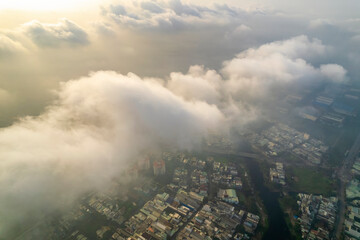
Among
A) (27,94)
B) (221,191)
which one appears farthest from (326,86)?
(27,94)

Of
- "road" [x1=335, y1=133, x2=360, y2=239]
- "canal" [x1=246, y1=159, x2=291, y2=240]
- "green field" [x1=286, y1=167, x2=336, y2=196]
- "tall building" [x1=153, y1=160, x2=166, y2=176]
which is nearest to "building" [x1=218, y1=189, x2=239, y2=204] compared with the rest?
"canal" [x1=246, y1=159, x2=291, y2=240]

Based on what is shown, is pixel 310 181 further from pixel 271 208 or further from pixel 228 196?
pixel 228 196

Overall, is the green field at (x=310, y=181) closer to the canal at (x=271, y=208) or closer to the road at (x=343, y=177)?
the road at (x=343, y=177)

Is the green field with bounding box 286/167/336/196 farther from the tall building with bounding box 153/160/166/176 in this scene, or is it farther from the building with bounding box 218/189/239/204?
the tall building with bounding box 153/160/166/176

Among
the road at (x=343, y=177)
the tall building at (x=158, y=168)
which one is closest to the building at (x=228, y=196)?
the tall building at (x=158, y=168)

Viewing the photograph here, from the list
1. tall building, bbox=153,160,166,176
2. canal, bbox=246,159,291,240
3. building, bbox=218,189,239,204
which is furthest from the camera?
tall building, bbox=153,160,166,176

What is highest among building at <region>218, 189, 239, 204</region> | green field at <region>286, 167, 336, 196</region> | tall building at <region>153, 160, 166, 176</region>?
green field at <region>286, 167, 336, 196</region>
